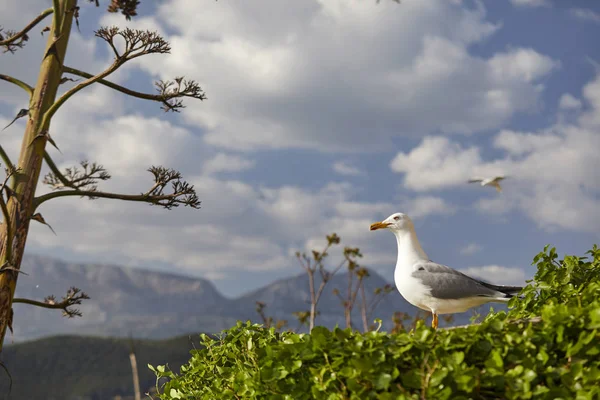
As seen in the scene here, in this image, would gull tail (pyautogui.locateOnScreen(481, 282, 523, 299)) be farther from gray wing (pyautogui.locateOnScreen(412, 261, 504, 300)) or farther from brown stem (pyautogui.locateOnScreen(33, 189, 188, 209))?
brown stem (pyautogui.locateOnScreen(33, 189, 188, 209))

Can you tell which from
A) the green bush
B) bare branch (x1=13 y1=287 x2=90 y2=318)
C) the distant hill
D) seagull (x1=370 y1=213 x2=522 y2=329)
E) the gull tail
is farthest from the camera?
the distant hill

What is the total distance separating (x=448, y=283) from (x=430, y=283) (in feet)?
0.92

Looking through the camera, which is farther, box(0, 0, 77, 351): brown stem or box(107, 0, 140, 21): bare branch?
box(107, 0, 140, 21): bare branch

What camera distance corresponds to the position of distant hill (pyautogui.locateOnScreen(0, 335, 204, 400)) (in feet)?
467

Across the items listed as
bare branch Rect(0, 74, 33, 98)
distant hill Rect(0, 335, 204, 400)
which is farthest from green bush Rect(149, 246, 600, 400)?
distant hill Rect(0, 335, 204, 400)

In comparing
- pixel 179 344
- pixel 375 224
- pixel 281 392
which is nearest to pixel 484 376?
pixel 281 392

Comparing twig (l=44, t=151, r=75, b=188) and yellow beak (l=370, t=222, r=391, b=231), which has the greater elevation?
twig (l=44, t=151, r=75, b=188)

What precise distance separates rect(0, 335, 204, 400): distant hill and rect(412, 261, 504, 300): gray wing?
137 m

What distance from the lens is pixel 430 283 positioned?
7.01 metres

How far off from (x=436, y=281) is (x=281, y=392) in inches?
137

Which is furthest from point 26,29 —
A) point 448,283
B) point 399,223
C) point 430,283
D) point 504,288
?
point 504,288

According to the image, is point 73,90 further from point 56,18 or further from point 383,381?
point 383,381

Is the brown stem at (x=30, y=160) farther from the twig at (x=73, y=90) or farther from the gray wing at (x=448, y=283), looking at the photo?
the gray wing at (x=448, y=283)

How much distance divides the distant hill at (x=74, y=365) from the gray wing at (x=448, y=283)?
449 ft
